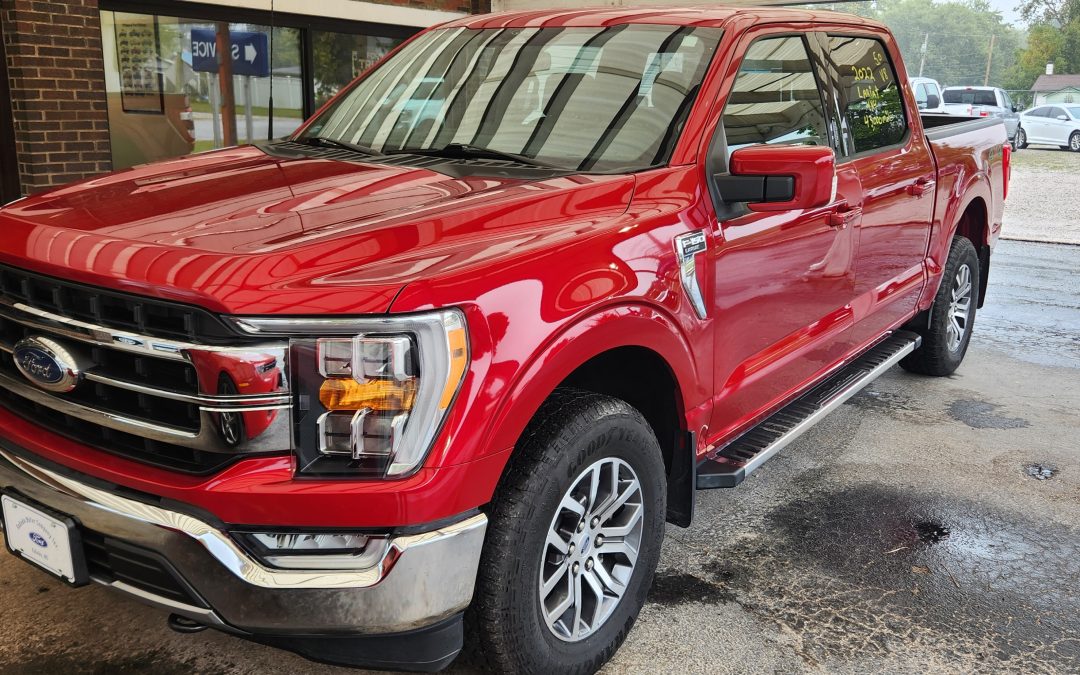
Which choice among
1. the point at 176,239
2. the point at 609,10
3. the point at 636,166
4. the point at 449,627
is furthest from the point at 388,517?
the point at 609,10

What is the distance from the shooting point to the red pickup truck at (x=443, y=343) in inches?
78.2

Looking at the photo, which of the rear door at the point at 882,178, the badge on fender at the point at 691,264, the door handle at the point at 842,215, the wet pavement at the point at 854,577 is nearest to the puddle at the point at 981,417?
the wet pavement at the point at 854,577

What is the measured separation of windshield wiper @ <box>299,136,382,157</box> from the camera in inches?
132

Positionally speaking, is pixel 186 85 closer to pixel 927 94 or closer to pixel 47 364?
pixel 47 364

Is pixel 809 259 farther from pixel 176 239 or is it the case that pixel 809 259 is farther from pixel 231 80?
pixel 231 80

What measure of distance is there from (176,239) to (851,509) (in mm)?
2874

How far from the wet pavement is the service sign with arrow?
22.2 ft

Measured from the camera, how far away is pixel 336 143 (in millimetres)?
3574

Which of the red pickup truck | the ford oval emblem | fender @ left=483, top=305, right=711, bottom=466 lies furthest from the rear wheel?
the ford oval emblem

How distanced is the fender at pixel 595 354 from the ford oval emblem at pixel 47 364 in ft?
3.26

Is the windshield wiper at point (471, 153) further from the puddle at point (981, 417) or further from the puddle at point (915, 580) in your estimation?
the puddle at point (981, 417)

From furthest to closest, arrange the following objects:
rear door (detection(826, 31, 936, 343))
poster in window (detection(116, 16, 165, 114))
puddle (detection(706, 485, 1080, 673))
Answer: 1. poster in window (detection(116, 16, 165, 114))
2. rear door (detection(826, 31, 936, 343))
3. puddle (detection(706, 485, 1080, 673))

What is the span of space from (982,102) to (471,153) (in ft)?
89.4

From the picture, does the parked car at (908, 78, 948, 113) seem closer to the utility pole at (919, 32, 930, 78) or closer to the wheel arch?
the utility pole at (919, 32, 930, 78)
